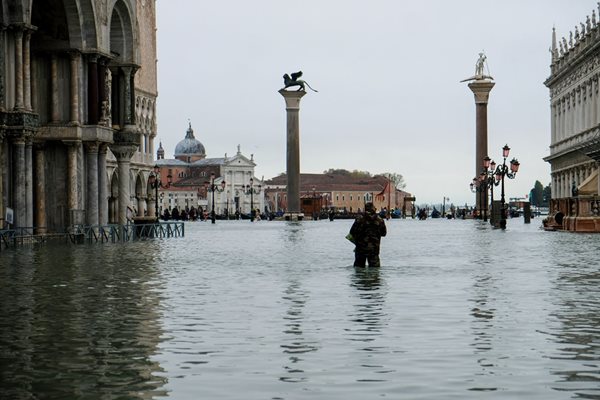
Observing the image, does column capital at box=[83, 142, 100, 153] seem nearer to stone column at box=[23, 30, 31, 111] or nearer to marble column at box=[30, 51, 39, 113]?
marble column at box=[30, 51, 39, 113]

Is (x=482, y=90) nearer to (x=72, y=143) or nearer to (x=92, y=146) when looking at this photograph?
(x=92, y=146)

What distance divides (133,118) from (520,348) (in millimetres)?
42093

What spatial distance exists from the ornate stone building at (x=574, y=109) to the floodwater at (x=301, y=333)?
50309mm

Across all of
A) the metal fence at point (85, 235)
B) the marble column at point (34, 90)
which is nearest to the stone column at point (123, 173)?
the metal fence at point (85, 235)

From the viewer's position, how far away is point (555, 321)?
591 inches

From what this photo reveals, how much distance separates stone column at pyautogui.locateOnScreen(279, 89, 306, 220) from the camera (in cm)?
12588

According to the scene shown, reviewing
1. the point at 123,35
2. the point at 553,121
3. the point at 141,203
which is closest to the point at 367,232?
the point at 123,35

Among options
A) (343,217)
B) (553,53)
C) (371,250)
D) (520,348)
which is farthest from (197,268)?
(343,217)

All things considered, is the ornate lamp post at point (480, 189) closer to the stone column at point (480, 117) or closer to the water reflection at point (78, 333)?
the stone column at point (480, 117)

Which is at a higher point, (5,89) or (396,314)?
(5,89)

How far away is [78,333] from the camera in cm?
1395

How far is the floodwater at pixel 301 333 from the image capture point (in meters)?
10.0

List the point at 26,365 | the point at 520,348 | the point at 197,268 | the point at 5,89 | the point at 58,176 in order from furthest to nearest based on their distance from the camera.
A: the point at 58,176 → the point at 5,89 → the point at 197,268 → the point at 520,348 → the point at 26,365

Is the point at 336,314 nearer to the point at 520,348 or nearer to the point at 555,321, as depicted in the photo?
the point at 555,321
